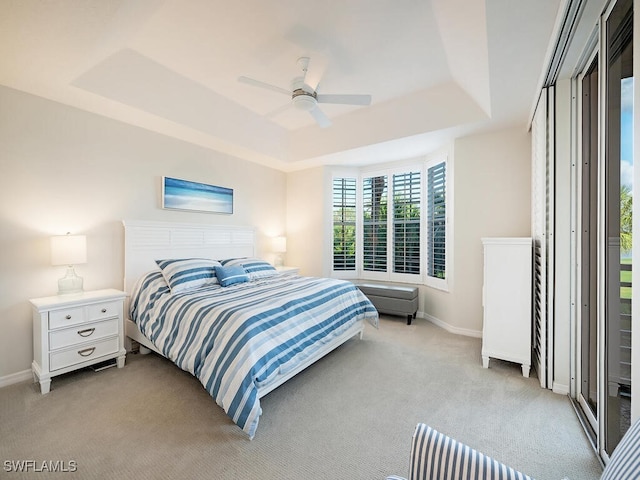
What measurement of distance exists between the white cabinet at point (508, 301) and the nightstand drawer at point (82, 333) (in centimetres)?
363

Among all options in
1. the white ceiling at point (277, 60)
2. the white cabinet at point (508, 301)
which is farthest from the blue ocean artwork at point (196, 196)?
the white cabinet at point (508, 301)

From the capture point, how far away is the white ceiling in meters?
1.92

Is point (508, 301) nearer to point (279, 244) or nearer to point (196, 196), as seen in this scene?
point (279, 244)

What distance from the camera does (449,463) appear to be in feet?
3.10

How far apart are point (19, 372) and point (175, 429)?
6.09ft

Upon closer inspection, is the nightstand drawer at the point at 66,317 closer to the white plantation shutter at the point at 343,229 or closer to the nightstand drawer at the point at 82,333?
the nightstand drawer at the point at 82,333

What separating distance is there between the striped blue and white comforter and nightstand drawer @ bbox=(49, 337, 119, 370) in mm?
284

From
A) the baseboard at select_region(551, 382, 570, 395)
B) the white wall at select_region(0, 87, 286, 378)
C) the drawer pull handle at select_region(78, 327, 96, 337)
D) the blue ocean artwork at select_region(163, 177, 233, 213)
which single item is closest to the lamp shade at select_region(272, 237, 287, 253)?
the blue ocean artwork at select_region(163, 177, 233, 213)

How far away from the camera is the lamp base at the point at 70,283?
2.76 metres

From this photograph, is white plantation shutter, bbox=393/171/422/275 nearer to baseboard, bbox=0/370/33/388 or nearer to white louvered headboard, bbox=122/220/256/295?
white louvered headboard, bbox=122/220/256/295

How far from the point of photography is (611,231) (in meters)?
1.57

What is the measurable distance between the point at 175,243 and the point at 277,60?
252cm

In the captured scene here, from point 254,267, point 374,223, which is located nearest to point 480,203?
point 374,223

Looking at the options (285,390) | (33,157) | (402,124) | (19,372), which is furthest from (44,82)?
(402,124)
